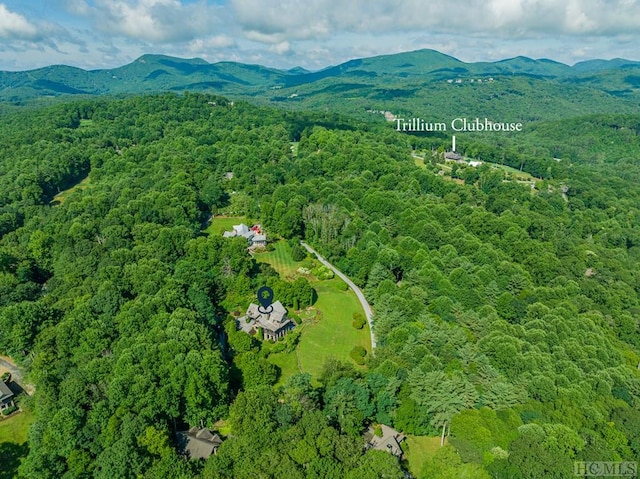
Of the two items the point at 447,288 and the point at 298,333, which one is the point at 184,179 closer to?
the point at 298,333

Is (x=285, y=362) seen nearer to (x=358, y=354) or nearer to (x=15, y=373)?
(x=358, y=354)

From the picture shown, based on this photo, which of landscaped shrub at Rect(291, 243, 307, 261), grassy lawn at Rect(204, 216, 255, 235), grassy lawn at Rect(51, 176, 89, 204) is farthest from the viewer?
grassy lawn at Rect(51, 176, 89, 204)

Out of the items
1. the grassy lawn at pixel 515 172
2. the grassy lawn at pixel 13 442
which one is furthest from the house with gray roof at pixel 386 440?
the grassy lawn at pixel 515 172

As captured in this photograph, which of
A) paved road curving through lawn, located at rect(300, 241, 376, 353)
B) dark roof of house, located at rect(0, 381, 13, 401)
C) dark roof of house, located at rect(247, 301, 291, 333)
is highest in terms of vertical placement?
dark roof of house, located at rect(247, 301, 291, 333)

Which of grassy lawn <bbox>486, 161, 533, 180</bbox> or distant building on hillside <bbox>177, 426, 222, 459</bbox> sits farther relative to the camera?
grassy lawn <bbox>486, 161, 533, 180</bbox>

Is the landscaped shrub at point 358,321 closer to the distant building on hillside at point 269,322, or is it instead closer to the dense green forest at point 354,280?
the dense green forest at point 354,280

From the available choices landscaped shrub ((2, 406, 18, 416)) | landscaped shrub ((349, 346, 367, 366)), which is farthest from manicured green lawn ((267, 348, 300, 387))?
landscaped shrub ((2, 406, 18, 416))

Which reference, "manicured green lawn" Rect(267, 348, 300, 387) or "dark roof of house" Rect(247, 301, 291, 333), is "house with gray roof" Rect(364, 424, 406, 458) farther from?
"dark roof of house" Rect(247, 301, 291, 333)
